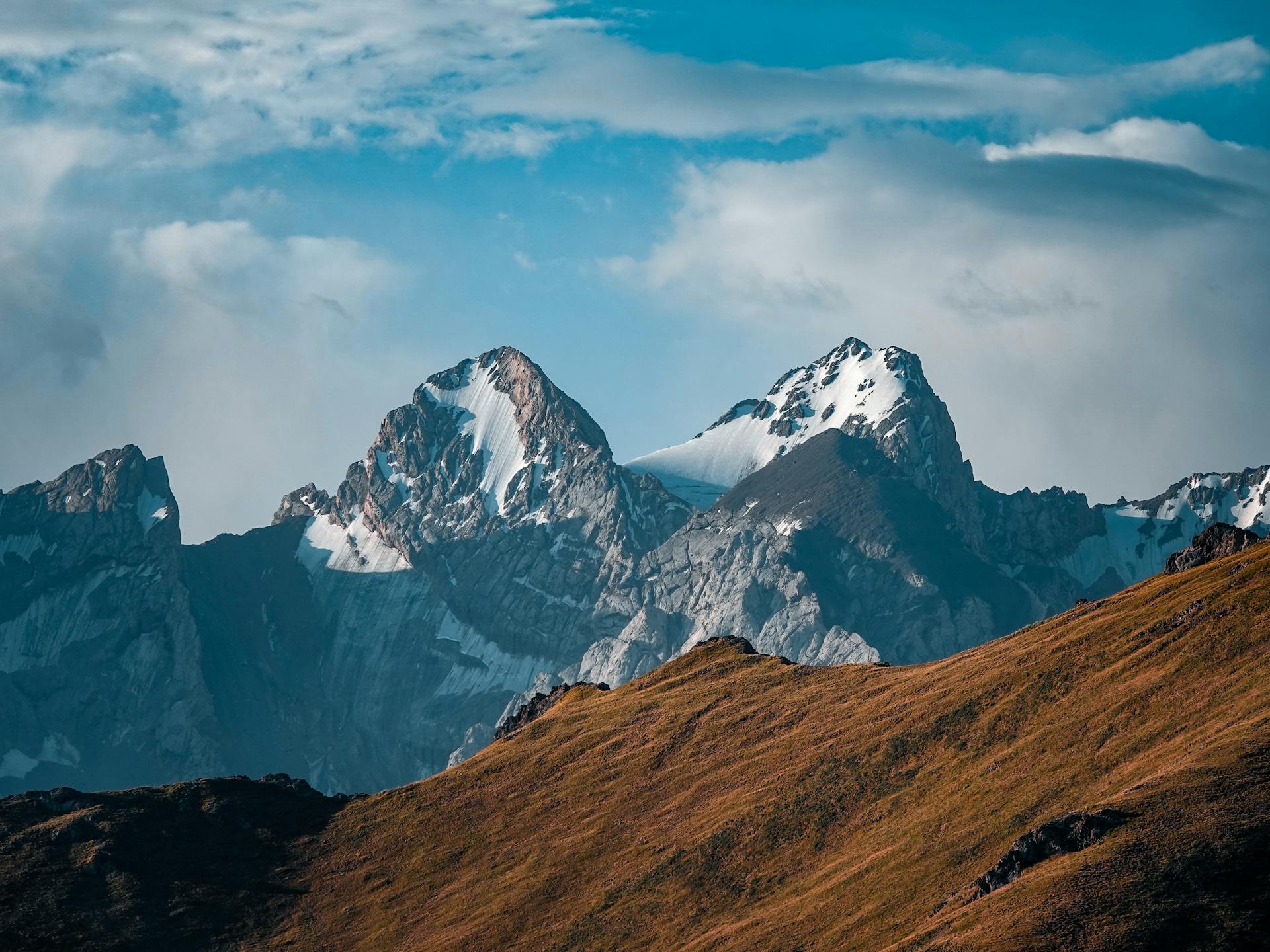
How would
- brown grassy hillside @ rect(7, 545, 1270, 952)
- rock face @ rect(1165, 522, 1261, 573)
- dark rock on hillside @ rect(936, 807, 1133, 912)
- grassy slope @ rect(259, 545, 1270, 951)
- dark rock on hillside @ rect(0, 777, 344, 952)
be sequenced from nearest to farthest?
grassy slope @ rect(259, 545, 1270, 951) → brown grassy hillside @ rect(7, 545, 1270, 952) → dark rock on hillside @ rect(936, 807, 1133, 912) → dark rock on hillside @ rect(0, 777, 344, 952) → rock face @ rect(1165, 522, 1261, 573)

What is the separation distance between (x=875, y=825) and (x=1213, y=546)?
5662 cm

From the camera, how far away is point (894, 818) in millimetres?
149250

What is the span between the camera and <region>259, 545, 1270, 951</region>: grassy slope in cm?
11100

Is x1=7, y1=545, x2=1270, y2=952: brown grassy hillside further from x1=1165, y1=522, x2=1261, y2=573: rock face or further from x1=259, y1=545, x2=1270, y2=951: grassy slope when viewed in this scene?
x1=1165, y1=522, x2=1261, y2=573: rock face

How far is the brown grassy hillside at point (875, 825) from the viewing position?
111 meters

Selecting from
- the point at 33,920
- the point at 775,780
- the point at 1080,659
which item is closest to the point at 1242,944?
the point at 1080,659

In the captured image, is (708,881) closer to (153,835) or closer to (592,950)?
(592,950)

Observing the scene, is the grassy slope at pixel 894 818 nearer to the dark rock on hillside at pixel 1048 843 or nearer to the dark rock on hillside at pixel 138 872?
Answer: the dark rock on hillside at pixel 1048 843

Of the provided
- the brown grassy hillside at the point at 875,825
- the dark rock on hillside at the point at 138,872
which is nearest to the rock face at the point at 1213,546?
the brown grassy hillside at the point at 875,825

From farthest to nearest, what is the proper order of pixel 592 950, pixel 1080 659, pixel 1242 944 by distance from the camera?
pixel 1080 659 < pixel 592 950 < pixel 1242 944

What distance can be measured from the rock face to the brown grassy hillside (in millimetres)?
8815

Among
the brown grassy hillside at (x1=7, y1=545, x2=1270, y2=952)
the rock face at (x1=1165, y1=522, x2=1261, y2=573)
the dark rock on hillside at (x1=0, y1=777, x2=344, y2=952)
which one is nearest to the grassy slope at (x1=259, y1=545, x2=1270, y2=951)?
the brown grassy hillside at (x1=7, y1=545, x2=1270, y2=952)

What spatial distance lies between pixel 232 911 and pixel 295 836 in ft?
62.7

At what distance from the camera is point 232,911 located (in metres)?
176
